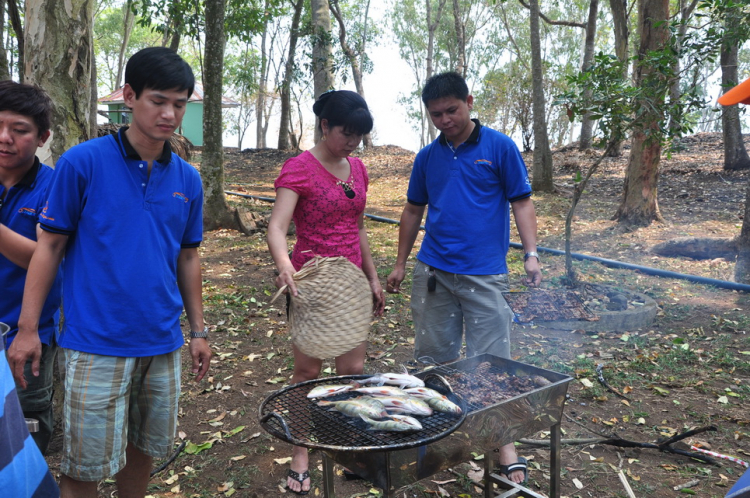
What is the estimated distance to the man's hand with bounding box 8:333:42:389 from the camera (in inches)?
90.7

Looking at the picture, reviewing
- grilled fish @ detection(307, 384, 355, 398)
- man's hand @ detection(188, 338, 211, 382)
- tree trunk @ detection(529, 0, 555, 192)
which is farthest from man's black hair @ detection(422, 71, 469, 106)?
tree trunk @ detection(529, 0, 555, 192)

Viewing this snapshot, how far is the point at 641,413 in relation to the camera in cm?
452

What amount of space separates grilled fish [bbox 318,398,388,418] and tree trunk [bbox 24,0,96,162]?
2881mm

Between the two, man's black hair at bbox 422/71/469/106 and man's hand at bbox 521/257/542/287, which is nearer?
man's black hair at bbox 422/71/469/106

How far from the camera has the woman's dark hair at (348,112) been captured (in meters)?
3.09

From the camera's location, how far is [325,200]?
128 inches

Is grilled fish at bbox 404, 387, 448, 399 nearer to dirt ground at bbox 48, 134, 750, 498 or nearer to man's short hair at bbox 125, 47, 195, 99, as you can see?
dirt ground at bbox 48, 134, 750, 498

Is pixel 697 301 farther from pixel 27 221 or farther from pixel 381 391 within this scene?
pixel 27 221

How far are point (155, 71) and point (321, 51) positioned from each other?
11890mm

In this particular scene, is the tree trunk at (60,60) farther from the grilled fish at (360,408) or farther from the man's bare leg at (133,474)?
the grilled fish at (360,408)

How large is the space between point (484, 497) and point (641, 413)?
1799mm

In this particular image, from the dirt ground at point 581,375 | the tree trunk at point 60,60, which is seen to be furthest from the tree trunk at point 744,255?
the tree trunk at point 60,60

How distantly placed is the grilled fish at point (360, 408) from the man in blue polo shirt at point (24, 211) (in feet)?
4.29

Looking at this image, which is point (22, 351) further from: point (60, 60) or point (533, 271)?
point (533, 271)
